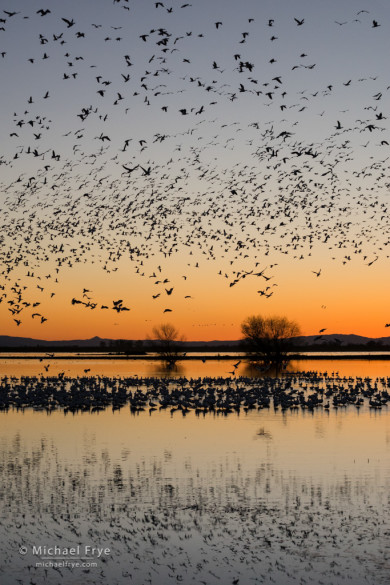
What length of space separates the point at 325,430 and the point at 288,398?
12254 mm

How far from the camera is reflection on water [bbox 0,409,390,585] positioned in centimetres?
1532

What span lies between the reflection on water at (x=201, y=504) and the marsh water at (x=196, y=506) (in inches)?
1.5

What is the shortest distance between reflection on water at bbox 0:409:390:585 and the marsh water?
38 millimetres

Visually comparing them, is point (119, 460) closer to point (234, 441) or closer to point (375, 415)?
point (234, 441)

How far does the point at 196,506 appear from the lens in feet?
66.0

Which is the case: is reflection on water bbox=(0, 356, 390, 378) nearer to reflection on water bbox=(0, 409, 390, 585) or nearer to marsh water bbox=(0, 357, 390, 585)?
marsh water bbox=(0, 357, 390, 585)

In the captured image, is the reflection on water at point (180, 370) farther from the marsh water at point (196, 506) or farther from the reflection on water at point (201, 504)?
the reflection on water at point (201, 504)

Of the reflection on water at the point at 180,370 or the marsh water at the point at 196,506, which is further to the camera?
the reflection on water at the point at 180,370

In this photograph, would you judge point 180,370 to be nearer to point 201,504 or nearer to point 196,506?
point 201,504

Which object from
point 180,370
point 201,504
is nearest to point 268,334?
point 180,370

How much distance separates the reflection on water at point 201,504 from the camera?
1532 centimetres

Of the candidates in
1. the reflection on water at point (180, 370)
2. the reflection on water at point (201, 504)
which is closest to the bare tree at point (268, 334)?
the reflection on water at point (180, 370)

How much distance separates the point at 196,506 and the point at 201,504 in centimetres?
23

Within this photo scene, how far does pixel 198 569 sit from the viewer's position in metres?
15.3
